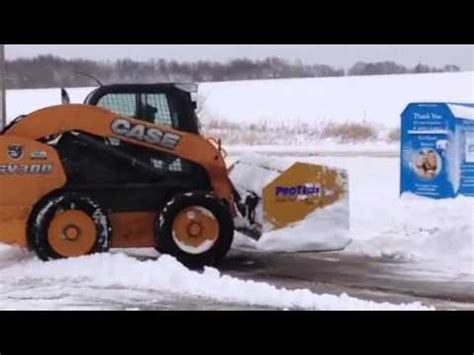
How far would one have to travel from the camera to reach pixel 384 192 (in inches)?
488

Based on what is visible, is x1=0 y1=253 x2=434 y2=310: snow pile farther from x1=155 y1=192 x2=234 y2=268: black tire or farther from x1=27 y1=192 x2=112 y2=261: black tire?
x1=155 y1=192 x2=234 y2=268: black tire

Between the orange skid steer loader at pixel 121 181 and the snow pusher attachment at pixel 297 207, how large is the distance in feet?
0.13

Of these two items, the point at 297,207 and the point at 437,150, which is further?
the point at 437,150

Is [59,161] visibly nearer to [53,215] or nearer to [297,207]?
[53,215]

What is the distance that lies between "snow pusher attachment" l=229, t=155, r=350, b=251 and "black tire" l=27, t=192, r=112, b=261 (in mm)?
1466

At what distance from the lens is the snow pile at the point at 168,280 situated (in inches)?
284

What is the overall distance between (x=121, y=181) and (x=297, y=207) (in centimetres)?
176

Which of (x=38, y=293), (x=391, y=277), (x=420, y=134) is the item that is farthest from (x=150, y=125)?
(x=420, y=134)

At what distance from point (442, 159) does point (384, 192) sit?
1012mm

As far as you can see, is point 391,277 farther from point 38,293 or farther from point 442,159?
point 442,159

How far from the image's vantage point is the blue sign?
11.7 meters

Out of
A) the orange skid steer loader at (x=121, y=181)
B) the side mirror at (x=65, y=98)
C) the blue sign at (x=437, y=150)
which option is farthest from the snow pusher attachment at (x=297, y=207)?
the blue sign at (x=437, y=150)

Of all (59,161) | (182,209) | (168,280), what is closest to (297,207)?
(182,209)

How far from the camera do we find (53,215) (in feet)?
27.0
